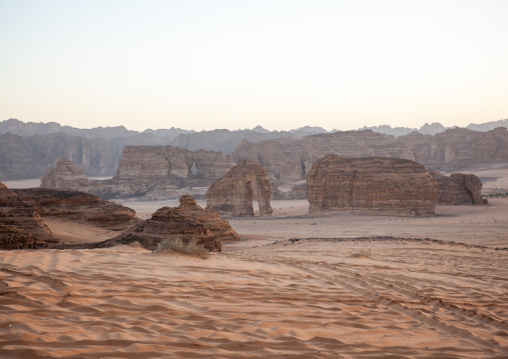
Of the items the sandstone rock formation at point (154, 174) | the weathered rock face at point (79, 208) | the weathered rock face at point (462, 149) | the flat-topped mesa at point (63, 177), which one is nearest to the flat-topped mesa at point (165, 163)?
the sandstone rock formation at point (154, 174)

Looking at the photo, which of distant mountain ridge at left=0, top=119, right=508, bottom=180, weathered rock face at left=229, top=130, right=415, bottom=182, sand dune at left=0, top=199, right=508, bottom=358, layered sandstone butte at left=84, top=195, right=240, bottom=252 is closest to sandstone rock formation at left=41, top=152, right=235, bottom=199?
weathered rock face at left=229, top=130, right=415, bottom=182

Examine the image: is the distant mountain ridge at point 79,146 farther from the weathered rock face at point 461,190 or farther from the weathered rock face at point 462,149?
the weathered rock face at point 461,190

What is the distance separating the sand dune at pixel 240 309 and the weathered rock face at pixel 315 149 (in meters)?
69.3

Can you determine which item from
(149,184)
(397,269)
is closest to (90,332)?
(397,269)

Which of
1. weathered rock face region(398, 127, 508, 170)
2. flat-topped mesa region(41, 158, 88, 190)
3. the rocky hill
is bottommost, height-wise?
the rocky hill

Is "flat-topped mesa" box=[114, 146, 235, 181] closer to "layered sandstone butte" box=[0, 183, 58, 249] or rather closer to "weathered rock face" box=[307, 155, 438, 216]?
"weathered rock face" box=[307, 155, 438, 216]

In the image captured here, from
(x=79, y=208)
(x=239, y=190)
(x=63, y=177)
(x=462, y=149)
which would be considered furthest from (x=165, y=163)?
(x=462, y=149)

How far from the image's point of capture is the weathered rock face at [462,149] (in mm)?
80750

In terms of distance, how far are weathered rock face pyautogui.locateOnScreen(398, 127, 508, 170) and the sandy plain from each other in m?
76.2

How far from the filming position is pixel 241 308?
4.85 meters

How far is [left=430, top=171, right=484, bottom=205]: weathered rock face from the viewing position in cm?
3659

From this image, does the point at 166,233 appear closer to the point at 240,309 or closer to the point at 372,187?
the point at 240,309

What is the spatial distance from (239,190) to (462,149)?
64.3 metres

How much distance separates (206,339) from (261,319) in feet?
2.84
